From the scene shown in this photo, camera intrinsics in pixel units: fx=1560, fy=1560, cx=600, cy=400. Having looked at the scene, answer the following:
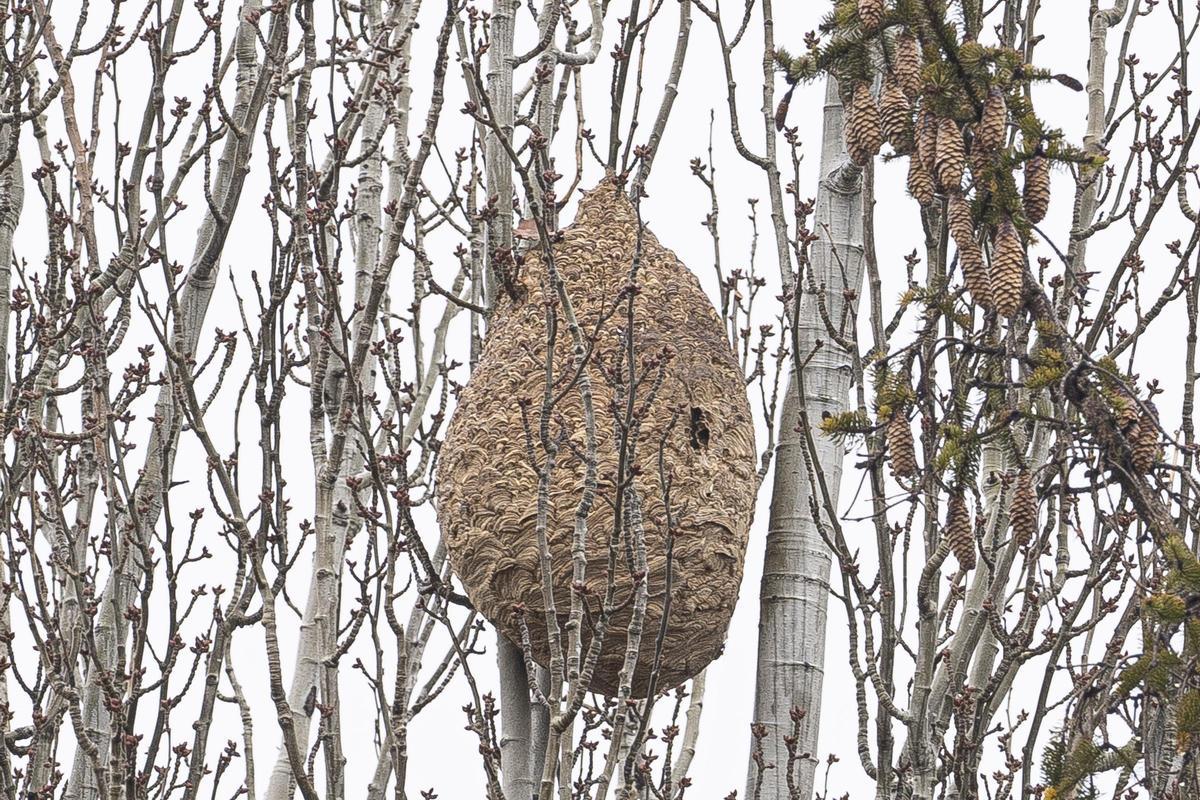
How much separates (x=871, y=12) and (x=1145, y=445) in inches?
29.8

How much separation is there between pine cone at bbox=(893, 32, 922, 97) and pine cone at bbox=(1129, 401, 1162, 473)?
1.82 ft

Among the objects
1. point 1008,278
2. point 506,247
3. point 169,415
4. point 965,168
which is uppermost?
point 506,247

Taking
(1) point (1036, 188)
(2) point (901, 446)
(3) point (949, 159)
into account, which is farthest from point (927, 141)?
(2) point (901, 446)

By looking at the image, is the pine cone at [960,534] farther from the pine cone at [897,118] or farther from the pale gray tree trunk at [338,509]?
the pale gray tree trunk at [338,509]

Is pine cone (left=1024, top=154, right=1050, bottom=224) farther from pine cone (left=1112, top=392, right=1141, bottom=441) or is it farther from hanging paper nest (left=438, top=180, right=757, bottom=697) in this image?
hanging paper nest (left=438, top=180, right=757, bottom=697)

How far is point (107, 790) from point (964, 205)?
2.20 m

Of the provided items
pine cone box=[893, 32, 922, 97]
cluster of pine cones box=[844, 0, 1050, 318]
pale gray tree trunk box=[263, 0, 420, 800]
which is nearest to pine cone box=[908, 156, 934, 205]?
cluster of pine cones box=[844, 0, 1050, 318]

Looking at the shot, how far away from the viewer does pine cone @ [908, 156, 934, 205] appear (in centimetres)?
210

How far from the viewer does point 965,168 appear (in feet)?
7.20

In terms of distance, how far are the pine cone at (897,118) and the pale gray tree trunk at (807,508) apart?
112cm

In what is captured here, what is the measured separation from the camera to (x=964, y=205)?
214cm

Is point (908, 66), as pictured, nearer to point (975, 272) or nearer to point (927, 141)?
point (927, 141)

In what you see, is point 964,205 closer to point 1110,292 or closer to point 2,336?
point 1110,292

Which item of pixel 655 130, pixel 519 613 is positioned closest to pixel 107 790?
pixel 519 613
